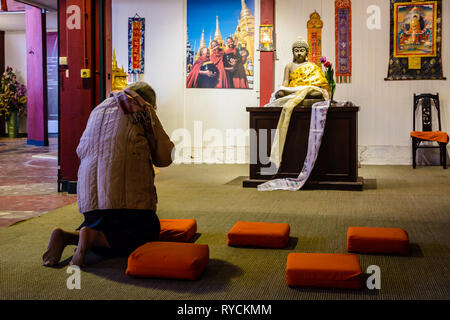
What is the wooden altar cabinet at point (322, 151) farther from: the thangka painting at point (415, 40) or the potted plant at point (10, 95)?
the potted plant at point (10, 95)

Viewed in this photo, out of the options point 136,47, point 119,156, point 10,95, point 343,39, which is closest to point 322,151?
point 343,39

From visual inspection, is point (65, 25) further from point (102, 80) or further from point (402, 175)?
point (402, 175)

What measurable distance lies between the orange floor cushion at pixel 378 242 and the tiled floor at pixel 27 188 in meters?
2.77

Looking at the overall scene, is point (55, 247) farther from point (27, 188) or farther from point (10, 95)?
point (10, 95)

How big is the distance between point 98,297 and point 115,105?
117 cm

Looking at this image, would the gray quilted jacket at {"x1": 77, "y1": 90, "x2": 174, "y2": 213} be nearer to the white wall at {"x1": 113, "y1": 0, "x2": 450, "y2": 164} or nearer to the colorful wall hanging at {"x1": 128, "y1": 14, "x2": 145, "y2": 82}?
the white wall at {"x1": 113, "y1": 0, "x2": 450, "y2": 164}

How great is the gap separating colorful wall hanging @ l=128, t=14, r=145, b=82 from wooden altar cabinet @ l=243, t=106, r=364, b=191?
3842 millimetres

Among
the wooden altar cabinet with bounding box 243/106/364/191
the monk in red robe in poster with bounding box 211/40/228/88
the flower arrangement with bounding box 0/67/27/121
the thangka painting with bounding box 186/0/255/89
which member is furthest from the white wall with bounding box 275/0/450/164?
the flower arrangement with bounding box 0/67/27/121

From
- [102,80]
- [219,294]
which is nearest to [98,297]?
[219,294]

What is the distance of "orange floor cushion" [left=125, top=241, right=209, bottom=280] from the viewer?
2791 mm

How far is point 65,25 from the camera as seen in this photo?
6.24 metres

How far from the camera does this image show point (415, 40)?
9195 mm

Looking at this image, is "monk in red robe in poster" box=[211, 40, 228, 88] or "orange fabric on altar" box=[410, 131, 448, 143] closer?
"orange fabric on altar" box=[410, 131, 448, 143]

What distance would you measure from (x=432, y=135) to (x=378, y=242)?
5845 mm
